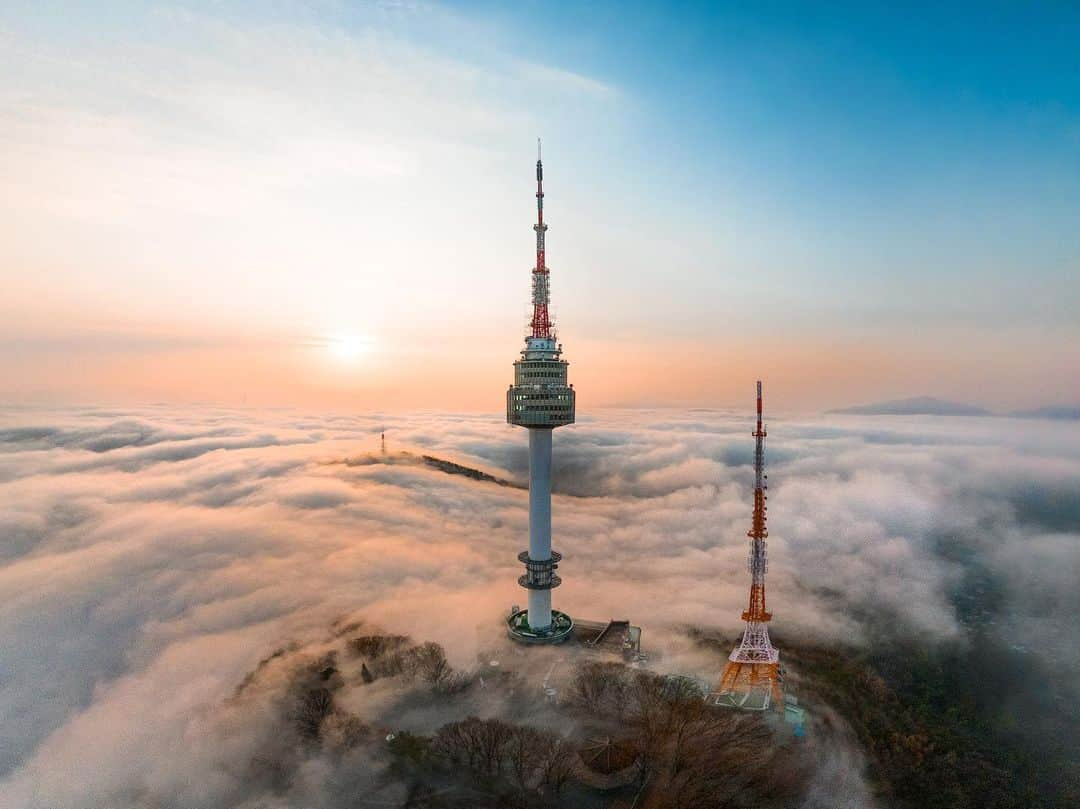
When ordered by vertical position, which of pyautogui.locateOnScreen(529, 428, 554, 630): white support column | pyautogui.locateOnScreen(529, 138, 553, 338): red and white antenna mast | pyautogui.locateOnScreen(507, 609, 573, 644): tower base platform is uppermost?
pyautogui.locateOnScreen(529, 138, 553, 338): red and white antenna mast

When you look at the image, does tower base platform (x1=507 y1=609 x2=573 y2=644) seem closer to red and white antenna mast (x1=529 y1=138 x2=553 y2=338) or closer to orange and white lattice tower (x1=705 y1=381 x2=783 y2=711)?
orange and white lattice tower (x1=705 y1=381 x2=783 y2=711)

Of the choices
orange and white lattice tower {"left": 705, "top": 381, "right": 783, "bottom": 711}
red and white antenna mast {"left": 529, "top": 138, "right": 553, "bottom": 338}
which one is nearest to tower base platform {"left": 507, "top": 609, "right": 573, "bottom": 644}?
orange and white lattice tower {"left": 705, "top": 381, "right": 783, "bottom": 711}

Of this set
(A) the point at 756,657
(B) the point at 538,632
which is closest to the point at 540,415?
(B) the point at 538,632

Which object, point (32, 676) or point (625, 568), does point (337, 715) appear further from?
point (625, 568)

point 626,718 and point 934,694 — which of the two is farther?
point 934,694

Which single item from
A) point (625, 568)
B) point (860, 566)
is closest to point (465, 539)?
point (625, 568)

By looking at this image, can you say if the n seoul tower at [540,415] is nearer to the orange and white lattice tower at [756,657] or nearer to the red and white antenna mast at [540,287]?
the red and white antenna mast at [540,287]

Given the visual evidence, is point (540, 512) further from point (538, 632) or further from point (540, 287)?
point (540, 287)
